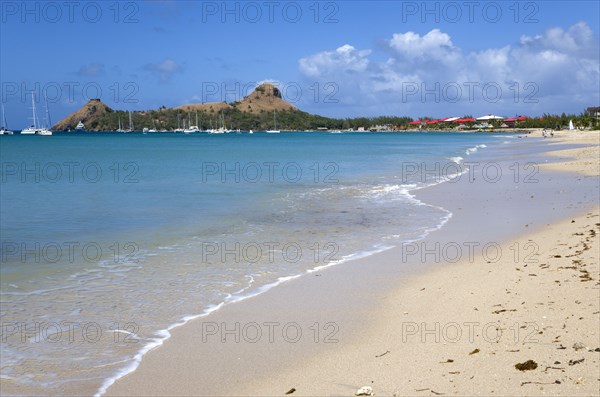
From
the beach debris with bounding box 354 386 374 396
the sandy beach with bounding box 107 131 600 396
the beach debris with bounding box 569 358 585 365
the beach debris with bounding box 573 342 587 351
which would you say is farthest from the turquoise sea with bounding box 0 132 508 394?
the beach debris with bounding box 573 342 587 351

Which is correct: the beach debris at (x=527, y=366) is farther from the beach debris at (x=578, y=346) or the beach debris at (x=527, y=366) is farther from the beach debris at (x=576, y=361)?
the beach debris at (x=578, y=346)

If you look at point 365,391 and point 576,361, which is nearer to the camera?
point 365,391

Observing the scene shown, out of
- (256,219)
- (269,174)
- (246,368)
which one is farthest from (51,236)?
(269,174)

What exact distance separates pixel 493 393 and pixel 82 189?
2394 cm

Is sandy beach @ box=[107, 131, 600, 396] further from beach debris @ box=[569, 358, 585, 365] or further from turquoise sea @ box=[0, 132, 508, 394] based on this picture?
turquoise sea @ box=[0, 132, 508, 394]

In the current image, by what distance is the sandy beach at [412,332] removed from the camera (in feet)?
16.0

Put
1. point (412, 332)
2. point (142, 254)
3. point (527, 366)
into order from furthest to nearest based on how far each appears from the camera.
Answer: point (142, 254) → point (412, 332) → point (527, 366)

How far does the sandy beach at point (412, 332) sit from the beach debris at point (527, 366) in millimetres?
10

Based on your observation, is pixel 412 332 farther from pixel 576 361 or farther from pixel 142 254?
pixel 142 254

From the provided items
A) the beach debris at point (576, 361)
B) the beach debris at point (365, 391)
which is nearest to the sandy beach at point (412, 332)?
the beach debris at point (576, 361)

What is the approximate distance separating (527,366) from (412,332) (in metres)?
1.53

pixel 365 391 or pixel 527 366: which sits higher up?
pixel 527 366

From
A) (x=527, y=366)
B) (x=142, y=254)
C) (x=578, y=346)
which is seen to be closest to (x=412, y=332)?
(x=527, y=366)

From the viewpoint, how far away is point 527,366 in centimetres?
482
